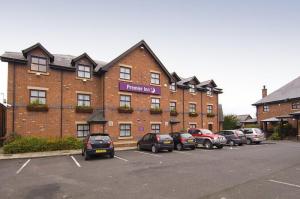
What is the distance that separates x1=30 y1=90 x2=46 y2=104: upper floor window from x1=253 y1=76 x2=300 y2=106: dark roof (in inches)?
1309

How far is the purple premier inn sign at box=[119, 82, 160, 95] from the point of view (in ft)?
75.5

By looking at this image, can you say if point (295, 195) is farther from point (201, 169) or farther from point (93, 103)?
point (93, 103)

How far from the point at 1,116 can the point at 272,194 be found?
994 inches

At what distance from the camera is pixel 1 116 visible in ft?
78.0

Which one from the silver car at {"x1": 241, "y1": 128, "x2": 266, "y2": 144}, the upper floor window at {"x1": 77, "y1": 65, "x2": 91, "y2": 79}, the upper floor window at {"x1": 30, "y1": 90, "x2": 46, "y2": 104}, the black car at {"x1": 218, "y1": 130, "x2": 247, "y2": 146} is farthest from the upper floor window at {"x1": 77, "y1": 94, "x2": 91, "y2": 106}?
the silver car at {"x1": 241, "y1": 128, "x2": 266, "y2": 144}

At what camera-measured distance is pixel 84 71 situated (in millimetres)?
22109

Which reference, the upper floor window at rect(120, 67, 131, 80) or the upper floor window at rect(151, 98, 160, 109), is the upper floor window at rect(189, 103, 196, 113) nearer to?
the upper floor window at rect(151, 98, 160, 109)

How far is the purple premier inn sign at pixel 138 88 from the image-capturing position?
2300 cm

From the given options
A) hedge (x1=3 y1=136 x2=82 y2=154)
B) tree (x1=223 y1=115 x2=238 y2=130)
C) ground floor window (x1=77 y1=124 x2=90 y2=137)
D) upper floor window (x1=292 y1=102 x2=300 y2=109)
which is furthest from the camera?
tree (x1=223 y1=115 x2=238 y2=130)

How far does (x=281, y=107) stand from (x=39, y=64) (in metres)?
34.4

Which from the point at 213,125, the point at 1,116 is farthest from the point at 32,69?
the point at 213,125

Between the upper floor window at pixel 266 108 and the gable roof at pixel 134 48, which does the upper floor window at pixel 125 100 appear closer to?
the gable roof at pixel 134 48

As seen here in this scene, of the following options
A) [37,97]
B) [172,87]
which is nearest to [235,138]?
[172,87]

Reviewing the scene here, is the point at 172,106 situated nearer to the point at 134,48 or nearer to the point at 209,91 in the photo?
the point at 209,91
